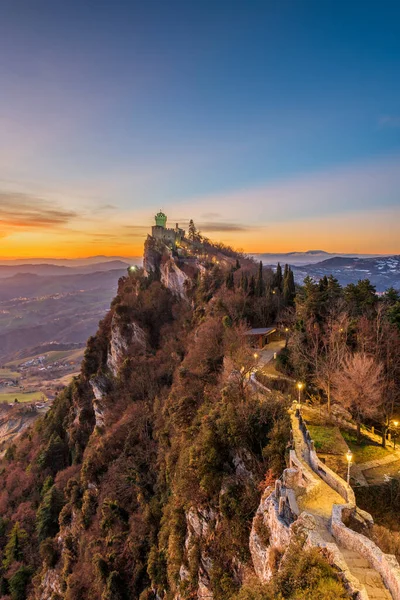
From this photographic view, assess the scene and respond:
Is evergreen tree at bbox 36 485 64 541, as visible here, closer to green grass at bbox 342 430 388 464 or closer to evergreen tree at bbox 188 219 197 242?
green grass at bbox 342 430 388 464

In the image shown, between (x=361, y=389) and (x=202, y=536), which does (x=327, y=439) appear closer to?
(x=361, y=389)

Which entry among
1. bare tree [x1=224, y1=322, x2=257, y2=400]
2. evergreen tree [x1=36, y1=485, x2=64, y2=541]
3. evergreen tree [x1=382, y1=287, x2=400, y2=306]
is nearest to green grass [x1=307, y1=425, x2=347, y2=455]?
bare tree [x1=224, y1=322, x2=257, y2=400]

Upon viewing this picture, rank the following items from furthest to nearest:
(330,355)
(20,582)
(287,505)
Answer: (20,582) → (330,355) → (287,505)

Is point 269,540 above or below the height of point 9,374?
above

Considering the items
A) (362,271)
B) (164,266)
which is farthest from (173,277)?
(362,271)

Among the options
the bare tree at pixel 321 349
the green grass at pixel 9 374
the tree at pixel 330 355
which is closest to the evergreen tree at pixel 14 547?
the bare tree at pixel 321 349

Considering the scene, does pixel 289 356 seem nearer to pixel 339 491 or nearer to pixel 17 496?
pixel 339 491
